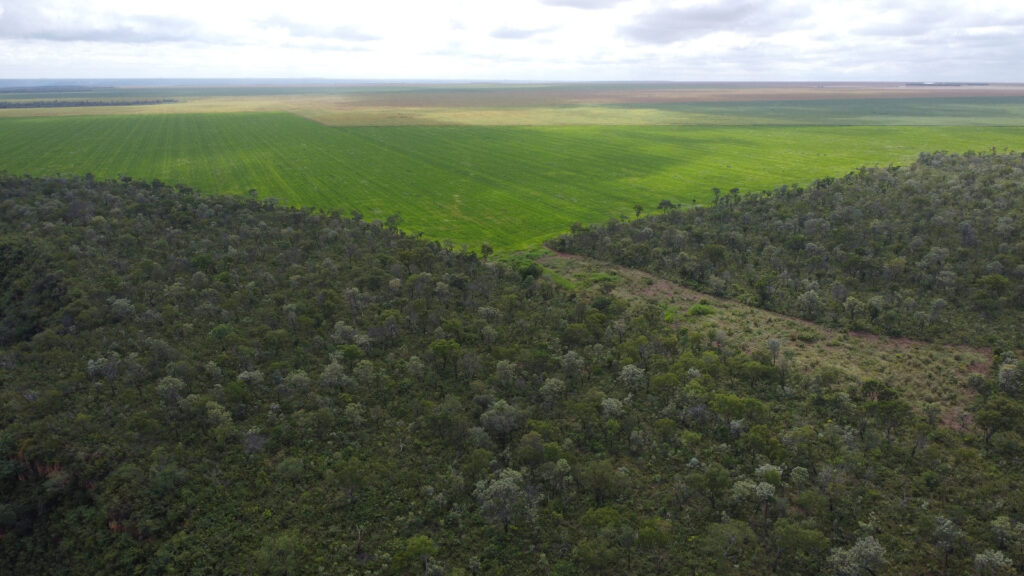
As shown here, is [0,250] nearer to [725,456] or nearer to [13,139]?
[725,456]

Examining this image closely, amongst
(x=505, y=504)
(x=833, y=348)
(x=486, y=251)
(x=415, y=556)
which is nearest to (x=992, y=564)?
(x=505, y=504)

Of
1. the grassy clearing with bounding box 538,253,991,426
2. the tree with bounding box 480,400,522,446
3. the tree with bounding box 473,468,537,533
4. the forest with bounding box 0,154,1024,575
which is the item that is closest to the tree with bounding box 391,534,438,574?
the forest with bounding box 0,154,1024,575

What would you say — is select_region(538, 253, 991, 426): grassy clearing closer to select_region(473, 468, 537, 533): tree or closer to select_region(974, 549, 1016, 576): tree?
select_region(974, 549, 1016, 576): tree

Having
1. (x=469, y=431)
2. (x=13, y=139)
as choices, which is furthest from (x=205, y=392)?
(x=13, y=139)

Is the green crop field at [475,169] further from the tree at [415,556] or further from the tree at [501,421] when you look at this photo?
the tree at [415,556]

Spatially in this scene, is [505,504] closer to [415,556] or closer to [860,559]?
[415,556]

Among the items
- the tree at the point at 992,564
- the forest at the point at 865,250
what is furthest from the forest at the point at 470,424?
the forest at the point at 865,250
